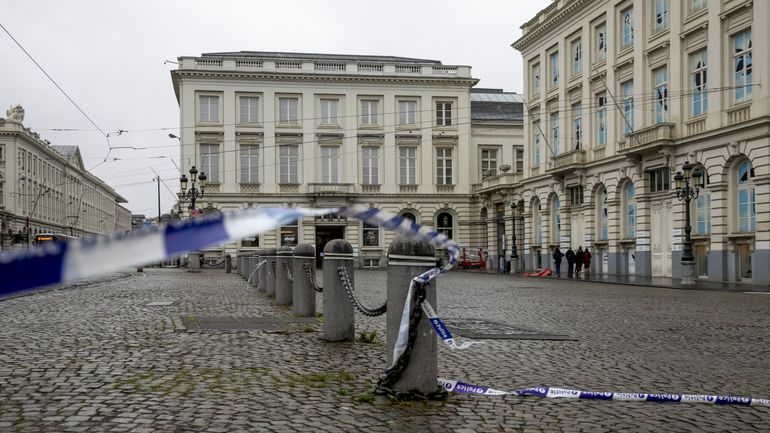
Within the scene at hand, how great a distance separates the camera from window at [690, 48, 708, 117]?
3045cm

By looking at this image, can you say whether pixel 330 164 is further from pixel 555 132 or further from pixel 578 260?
pixel 578 260

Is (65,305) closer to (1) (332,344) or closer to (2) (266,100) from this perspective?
(1) (332,344)

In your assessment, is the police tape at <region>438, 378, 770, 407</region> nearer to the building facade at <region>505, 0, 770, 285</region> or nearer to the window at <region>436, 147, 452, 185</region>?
the building facade at <region>505, 0, 770, 285</region>

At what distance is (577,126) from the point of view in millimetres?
41531

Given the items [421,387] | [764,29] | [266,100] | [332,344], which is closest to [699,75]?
[764,29]

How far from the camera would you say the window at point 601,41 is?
38.7m

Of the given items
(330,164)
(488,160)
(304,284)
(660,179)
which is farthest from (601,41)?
(304,284)

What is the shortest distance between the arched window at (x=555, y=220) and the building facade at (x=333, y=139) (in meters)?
15.3

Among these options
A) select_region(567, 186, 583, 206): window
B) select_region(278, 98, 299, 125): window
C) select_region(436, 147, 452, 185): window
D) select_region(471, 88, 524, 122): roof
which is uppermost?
select_region(471, 88, 524, 122): roof

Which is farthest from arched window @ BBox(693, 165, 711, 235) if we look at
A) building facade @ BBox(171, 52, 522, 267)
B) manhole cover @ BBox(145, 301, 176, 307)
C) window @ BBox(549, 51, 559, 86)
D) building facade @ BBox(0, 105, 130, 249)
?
building facade @ BBox(0, 105, 130, 249)

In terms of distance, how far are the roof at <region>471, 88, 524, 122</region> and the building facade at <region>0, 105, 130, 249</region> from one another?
3806 centimetres

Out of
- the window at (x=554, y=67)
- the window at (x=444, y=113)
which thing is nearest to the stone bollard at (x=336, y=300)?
the window at (x=554, y=67)

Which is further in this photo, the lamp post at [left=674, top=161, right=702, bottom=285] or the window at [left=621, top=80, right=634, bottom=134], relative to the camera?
the window at [left=621, top=80, right=634, bottom=134]

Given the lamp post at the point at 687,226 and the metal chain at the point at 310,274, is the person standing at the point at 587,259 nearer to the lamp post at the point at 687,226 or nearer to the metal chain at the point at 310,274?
the lamp post at the point at 687,226
